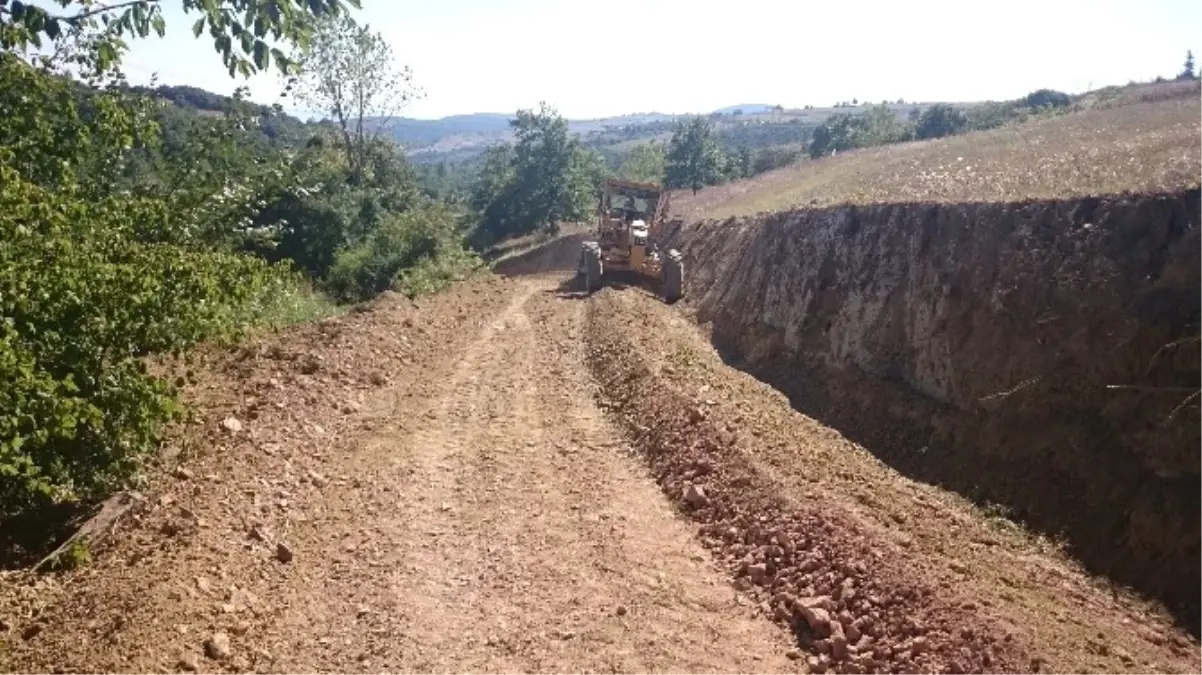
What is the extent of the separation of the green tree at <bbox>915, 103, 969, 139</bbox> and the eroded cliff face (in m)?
45.3

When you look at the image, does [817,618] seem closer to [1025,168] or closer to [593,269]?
[1025,168]

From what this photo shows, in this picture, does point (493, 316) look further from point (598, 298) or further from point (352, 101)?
point (352, 101)

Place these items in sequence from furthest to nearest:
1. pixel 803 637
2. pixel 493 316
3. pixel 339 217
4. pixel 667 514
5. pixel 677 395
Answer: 1. pixel 339 217
2. pixel 493 316
3. pixel 677 395
4. pixel 667 514
5. pixel 803 637

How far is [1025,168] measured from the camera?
14.6 metres

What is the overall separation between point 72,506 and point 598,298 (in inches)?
558

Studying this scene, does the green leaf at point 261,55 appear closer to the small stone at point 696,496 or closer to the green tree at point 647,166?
the small stone at point 696,496

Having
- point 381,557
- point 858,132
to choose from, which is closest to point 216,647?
point 381,557

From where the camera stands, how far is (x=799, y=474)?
8.47 metres

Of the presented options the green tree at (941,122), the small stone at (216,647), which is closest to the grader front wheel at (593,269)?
the small stone at (216,647)

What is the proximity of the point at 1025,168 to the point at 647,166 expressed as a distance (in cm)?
4212

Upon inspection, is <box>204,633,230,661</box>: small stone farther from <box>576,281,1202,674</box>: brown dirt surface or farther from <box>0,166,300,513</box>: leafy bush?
<box>576,281,1202,674</box>: brown dirt surface

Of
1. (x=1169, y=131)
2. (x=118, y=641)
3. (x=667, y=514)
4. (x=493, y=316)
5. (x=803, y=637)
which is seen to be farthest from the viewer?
(x=493, y=316)

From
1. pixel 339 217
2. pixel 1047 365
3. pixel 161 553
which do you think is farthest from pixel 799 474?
pixel 339 217

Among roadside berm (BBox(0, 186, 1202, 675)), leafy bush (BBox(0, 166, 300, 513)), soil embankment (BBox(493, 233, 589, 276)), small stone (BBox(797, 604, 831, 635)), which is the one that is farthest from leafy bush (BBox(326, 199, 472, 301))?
small stone (BBox(797, 604, 831, 635))
